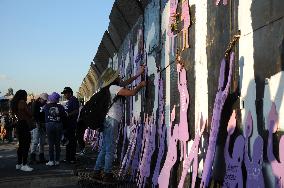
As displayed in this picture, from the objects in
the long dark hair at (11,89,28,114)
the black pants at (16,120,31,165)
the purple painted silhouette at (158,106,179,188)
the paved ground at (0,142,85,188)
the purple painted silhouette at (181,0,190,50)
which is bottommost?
the paved ground at (0,142,85,188)

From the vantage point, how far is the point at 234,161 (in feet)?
11.2

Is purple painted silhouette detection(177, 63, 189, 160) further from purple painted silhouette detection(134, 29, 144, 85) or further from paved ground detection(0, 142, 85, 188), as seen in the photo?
purple painted silhouette detection(134, 29, 144, 85)

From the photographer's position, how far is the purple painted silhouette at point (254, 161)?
2982mm

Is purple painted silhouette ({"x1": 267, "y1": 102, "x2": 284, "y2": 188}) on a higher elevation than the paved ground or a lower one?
higher

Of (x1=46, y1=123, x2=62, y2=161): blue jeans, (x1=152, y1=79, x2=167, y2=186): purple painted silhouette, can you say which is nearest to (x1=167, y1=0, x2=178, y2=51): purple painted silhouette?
(x1=152, y1=79, x2=167, y2=186): purple painted silhouette

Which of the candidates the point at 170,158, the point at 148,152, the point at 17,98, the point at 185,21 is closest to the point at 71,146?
the point at 17,98

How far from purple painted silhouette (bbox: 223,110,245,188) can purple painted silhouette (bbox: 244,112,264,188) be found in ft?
0.30

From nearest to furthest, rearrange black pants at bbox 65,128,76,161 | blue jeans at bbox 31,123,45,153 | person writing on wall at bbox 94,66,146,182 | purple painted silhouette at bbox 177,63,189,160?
purple painted silhouette at bbox 177,63,189,160 < person writing on wall at bbox 94,66,146,182 < black pants at bbox 65,128,76,161 < blue jeans at bbox 31,123,45,153

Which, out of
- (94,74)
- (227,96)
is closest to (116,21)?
(227,96)

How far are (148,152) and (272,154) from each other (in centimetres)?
437

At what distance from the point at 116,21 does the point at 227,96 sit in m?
Result: 7.75

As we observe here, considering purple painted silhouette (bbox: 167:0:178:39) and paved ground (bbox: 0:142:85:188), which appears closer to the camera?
purple painted silhouette (bbox: 167:0:178:39)

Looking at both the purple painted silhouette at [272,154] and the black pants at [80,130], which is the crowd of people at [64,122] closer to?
the black pants at [80,130]

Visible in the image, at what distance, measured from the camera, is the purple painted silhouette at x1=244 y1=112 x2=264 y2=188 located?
9.78 ft
